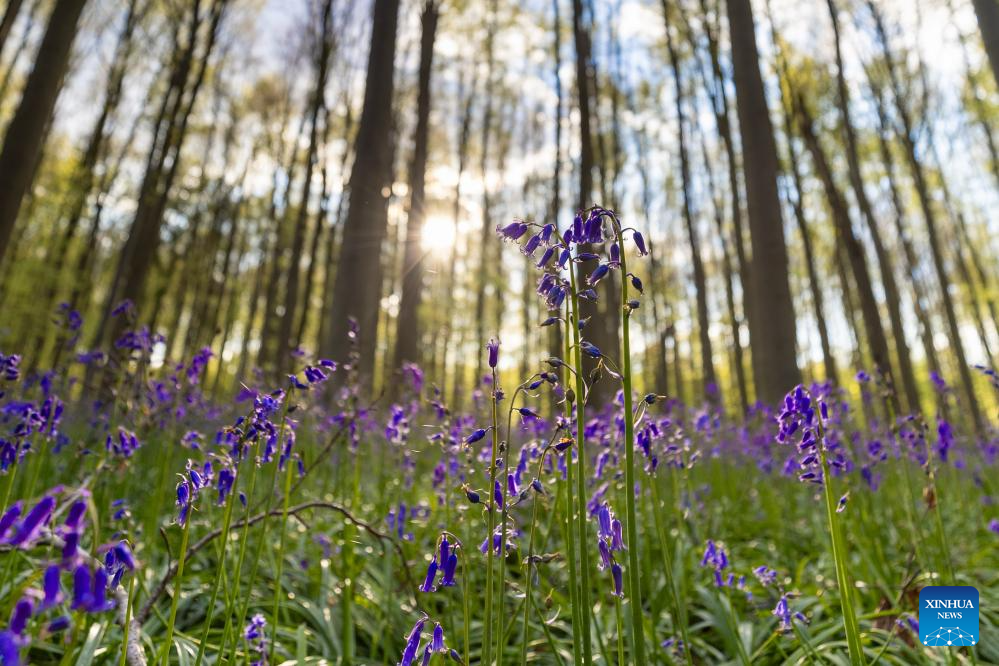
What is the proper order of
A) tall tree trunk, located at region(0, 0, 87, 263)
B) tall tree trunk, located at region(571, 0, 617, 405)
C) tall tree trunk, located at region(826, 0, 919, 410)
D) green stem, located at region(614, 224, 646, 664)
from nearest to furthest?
green stem, located at region(614, 224, 646, 664) < tall tree trunk, located at region(0, 0, 87, 263) < tall tree trunk, located at region(571, 0, 617, 405) < tall tree trunk, located at region(826, 0, 919, 410)

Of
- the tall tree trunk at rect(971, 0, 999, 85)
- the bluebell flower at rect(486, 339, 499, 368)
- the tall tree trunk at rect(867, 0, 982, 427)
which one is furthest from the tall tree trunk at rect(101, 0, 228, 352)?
the tall tree trunk at rect(867, 0, 982, 427)

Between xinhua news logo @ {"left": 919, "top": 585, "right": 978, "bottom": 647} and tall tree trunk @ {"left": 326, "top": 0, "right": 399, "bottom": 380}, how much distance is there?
20.1 ft

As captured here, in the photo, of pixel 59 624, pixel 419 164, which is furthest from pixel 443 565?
pixel 419 164

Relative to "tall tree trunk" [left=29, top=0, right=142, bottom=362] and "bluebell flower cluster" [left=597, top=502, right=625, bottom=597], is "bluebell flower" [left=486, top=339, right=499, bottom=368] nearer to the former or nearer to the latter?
"bluebell flower cluster" [left=597, top=502, right=625, bottom=597]

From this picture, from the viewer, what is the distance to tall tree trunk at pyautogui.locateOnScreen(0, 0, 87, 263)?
4664 mm

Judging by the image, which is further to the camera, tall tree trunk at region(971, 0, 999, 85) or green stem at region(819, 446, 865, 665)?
tall tree trunk at region(971, 0, 999, 85)

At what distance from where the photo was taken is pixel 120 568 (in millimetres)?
1331

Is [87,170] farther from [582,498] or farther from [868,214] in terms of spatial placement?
[868,214]

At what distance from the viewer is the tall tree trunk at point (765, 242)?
6.39 meters

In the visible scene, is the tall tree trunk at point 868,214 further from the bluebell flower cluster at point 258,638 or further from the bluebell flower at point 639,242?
the bluebell flower cluster at point 258,638

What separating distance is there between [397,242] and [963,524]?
17454 mm

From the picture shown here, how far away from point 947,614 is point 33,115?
6.72 m

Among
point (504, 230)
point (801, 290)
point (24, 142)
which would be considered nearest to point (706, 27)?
point (24, 142)

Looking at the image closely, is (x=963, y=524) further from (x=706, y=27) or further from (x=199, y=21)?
(x=199, y=21)
